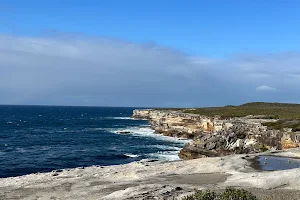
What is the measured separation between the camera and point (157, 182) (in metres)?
31.9

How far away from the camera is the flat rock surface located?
26469mm

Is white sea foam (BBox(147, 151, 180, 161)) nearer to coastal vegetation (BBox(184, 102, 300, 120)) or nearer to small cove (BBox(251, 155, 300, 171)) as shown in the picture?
small cove (BBox(251, 155, 300, 171))

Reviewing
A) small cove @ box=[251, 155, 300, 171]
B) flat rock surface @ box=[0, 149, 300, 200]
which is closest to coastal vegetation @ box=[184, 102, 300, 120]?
small cove @ box=[251, 155, 300, 171]

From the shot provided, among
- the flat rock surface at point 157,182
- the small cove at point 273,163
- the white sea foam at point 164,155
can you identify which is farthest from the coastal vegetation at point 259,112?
the flat rock surface at point 157,182

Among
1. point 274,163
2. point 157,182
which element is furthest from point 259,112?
point 157,182

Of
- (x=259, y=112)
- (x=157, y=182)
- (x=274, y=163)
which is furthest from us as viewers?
(x=259, y=112)

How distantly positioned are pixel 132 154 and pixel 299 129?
102ft

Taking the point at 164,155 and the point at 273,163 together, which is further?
the point at 164,155

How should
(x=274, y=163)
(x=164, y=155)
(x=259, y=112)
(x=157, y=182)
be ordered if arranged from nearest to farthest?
(x=157, y=182)
(x=274, y=163)
(x=164, y=155)
(x=259, y=112)

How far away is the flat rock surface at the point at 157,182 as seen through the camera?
26469 millimetres

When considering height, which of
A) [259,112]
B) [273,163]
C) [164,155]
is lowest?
[164,155]

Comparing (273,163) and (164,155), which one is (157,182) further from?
(164,155)

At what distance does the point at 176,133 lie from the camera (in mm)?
103062

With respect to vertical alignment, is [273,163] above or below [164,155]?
above
